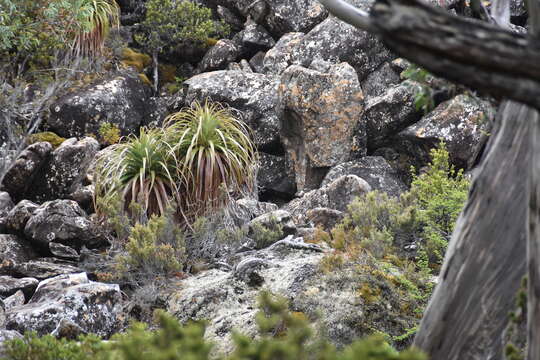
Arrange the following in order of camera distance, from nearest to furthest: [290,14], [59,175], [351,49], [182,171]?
[182,171], [59,175], [351,49], [290,14]

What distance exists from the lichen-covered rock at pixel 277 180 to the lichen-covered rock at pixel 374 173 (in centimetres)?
100

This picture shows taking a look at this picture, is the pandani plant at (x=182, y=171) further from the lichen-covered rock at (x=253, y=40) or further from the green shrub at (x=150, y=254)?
the lichen-covered rock at (x=253, y=40)

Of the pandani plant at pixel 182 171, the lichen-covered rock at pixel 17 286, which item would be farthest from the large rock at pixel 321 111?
the lichen-covered rock at pixel 17 286

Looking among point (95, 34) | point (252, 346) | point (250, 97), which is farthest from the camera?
point (95, 34)

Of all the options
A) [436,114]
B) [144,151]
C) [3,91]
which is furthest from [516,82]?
[3,91]

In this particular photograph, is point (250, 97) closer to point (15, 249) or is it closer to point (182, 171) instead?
point (182, 171)

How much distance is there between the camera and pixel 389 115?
38.8ft

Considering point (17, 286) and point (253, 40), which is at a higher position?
point (253, 40)

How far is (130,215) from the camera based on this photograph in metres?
7.69

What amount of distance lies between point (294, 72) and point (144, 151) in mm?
4717

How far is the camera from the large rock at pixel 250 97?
12.6 metres

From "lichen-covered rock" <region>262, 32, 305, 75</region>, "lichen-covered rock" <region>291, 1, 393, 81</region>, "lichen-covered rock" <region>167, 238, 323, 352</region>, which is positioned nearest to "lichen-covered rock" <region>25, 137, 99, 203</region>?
"lichen-covered rock" <region>167, 238, 323, 352</region>

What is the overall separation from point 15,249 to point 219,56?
8.05 m

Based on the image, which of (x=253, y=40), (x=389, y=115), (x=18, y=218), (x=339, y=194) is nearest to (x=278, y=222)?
(x=339, y=194)
